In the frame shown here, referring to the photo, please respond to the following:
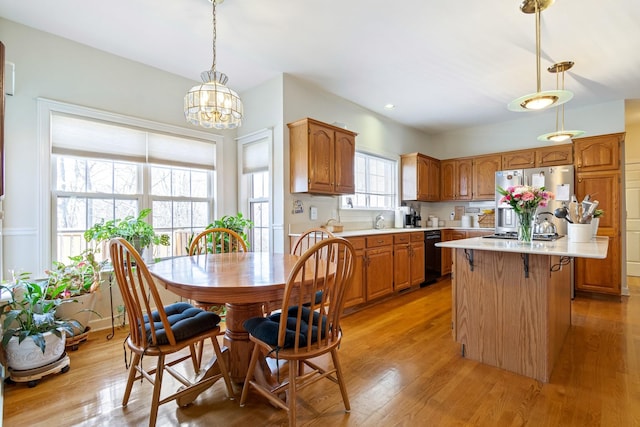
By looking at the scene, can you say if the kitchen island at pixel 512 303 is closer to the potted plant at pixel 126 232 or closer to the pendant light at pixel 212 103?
the pendant light at pixel 212 103

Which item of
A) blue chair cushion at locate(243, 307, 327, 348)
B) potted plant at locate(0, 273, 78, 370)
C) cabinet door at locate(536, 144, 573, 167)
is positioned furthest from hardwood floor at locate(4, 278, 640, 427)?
cabinet door at locate(536, 144, 573, 167)

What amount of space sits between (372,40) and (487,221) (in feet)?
12.5

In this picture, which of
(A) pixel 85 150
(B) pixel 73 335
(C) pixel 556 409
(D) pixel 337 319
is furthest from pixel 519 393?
(A) pixel 85 150

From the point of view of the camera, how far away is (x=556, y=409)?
177cm

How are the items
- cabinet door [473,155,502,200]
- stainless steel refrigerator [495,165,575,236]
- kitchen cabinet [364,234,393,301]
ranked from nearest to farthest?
kitchen cabinet [364,234,393,301], stainless steel refrigerator [495,165,575,236], cabinet door [473,155,502,200]

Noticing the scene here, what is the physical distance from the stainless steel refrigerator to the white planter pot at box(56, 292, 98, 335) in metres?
4.89

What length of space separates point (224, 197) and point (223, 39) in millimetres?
1826

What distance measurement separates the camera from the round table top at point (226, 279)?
152cm

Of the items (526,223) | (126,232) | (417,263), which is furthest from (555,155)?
(126,232)

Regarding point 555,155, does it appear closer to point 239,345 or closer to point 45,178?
point 239,345

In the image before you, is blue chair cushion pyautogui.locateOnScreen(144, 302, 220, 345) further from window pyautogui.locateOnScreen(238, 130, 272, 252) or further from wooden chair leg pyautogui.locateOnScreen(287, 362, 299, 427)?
window pyautogui.locateOnScreen(238, 130, 272, 252)

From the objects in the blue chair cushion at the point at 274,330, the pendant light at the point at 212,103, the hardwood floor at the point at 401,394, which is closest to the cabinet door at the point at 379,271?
the hardwood floor at the point at 401,394

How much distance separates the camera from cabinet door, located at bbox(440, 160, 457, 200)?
5746 mm

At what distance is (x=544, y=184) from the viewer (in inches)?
173
